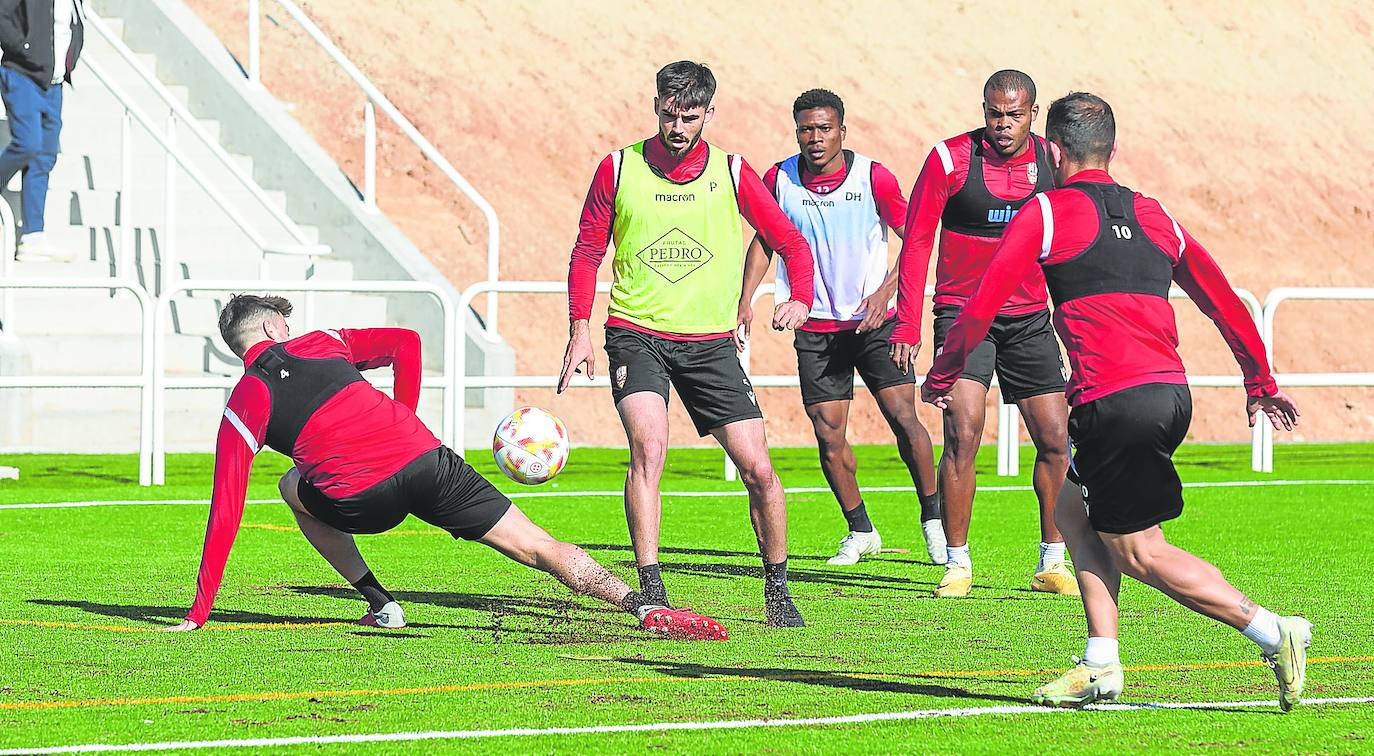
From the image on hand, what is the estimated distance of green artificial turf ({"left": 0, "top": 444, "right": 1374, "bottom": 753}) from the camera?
5.64 m

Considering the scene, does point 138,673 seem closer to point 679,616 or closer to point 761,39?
point 679,616

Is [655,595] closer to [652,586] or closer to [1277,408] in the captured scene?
[652,586]

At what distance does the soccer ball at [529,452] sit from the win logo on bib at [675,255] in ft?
6.62

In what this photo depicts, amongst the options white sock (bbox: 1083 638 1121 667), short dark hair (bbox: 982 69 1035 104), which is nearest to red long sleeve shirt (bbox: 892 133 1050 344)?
short dark hair (bbox: 982 69 1035 104)

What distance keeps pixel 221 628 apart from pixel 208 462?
27.3ft

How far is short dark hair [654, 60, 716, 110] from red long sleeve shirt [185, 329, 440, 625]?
1.51 meters

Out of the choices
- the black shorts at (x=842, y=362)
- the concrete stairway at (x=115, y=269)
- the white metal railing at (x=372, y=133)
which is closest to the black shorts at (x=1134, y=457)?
the black shorts at (x=842, y=362)

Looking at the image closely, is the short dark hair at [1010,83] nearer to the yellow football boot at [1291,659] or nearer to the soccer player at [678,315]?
the soccer player at [678,315]

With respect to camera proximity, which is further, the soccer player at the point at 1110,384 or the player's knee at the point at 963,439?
the player's knee at the point at 963,439

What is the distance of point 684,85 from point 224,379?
7.64m

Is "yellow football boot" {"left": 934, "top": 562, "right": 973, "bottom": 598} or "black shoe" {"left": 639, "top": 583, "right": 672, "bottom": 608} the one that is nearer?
"black shoe" {"left": 639, "top": 583, "right": 672, "bottom": 608}

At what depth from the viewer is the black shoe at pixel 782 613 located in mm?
7766

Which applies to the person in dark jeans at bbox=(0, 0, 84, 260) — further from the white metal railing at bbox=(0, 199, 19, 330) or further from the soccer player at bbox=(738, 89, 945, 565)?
the soccer player at bbox=(738, 89, 945, 565)

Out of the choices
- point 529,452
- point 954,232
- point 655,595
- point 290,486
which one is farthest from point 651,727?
point 529,452
